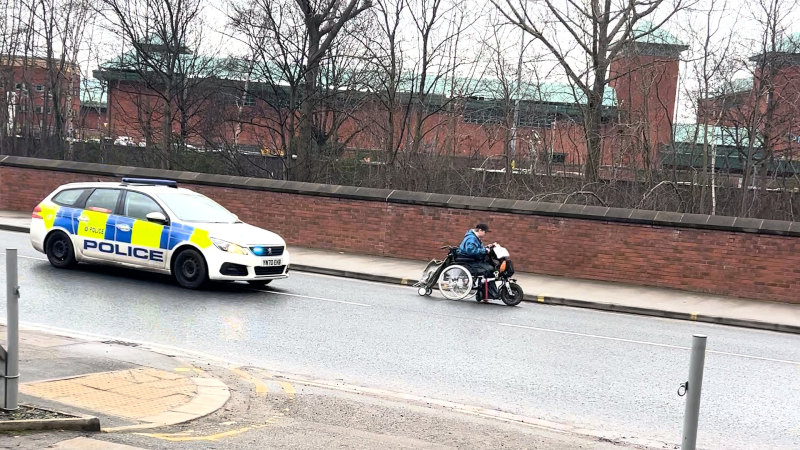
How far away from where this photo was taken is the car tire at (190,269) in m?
13.2

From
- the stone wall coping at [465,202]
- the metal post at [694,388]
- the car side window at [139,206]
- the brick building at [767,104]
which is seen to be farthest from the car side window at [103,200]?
the brick building at [767,104]

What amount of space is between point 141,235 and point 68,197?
1.87 m

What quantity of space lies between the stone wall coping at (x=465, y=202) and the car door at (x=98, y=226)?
772 cm

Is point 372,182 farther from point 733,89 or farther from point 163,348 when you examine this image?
point 163,348

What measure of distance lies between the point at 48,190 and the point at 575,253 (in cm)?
1569

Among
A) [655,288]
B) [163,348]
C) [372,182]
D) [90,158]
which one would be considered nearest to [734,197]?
[655,288]

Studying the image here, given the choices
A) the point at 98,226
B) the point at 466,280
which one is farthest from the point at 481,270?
the point at 98,226

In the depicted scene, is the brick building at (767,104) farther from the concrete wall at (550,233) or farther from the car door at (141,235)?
the car door at (141,235)

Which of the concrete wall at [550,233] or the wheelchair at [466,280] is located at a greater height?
the concrete wall at [550,233]

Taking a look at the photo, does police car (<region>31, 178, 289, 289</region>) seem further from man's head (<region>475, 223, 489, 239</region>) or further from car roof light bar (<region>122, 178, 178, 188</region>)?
man's head (<region>475, 223, 489, 239</region>)

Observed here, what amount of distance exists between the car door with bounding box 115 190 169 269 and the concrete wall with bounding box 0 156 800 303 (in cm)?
772

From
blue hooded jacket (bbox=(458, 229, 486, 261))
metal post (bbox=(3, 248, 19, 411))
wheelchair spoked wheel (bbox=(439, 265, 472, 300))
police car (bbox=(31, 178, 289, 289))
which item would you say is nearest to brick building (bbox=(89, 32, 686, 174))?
blue hooded jacket (bbox=(458, 229, 486, 261))

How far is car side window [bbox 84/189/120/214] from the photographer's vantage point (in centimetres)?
1405

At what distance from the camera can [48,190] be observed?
988 inches
